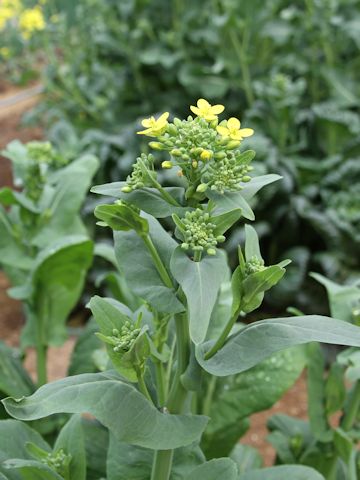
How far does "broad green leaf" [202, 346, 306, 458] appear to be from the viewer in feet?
5.68

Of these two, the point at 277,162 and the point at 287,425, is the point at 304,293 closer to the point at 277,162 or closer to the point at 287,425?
the point at 277,162

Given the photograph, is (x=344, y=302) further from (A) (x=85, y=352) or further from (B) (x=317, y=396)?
(A) (x=85, y=352)

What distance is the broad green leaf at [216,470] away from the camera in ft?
3.89

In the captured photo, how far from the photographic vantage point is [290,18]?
449 centimetres

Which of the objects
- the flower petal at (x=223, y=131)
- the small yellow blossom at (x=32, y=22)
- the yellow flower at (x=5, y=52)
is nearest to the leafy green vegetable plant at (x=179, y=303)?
the flower petal at (x=223, y=131)

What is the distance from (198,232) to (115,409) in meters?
0.32

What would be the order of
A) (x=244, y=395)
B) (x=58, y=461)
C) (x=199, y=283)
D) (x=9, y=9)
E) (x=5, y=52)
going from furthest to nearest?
1. (x=5, y=52)
2. (x=9, y=9)
3. (x=244, y=395)
4. (x=58, y=461)
5. (x=199, y=283)

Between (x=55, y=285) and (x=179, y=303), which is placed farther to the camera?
(x=55, y=285)

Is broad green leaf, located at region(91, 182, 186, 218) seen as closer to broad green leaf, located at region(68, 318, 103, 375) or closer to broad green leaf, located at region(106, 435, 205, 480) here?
broad green leaf, located at region(106, 435, 205, 480)

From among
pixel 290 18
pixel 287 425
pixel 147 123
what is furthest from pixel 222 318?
pixel 290 18

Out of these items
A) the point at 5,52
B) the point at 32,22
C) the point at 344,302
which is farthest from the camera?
the point at 5,52

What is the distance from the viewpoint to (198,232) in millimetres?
1029

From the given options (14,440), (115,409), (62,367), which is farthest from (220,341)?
(62,367)

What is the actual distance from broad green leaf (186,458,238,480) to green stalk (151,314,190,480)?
53mm
